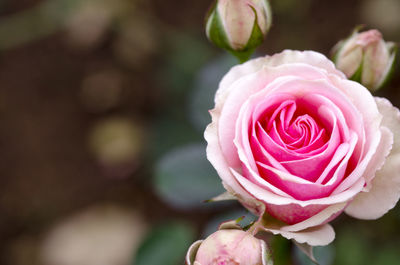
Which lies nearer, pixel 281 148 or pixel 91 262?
pixel 281 148

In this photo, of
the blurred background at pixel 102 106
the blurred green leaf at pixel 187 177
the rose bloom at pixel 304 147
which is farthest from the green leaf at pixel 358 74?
the blurred background at pixel 102 106

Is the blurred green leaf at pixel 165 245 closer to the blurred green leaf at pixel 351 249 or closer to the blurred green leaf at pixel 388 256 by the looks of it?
the blurred green leaf at pixel 351 249

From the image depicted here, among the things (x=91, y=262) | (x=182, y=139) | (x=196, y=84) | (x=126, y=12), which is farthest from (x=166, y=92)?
(x=91, y=262)

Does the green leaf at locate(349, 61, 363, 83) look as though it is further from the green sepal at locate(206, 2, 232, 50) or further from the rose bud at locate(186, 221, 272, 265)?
the rose bud at locate(186, 221, 272, 265)

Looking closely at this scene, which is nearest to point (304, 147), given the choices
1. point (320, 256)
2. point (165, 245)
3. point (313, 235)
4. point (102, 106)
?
point (313, 235)

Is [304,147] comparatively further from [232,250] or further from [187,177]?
[187,177]

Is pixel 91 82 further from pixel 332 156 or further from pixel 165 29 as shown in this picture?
pixel 332 156
